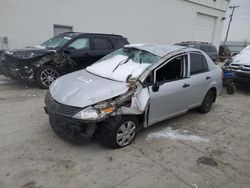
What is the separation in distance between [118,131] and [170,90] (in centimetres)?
132

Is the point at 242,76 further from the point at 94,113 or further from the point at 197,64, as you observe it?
the point at 94,113

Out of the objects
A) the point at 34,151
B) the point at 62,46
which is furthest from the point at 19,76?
the point at 34,151

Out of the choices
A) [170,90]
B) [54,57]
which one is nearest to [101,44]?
[54,57]

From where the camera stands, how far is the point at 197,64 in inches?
194

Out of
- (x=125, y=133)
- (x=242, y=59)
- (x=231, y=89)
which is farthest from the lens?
(x=242, y=59)

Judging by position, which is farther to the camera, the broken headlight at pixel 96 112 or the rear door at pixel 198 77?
the rear door at pixel 198 77

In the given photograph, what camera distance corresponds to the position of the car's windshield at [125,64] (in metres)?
3.91

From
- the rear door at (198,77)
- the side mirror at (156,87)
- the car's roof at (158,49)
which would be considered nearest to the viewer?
the side mirror at (156,87)

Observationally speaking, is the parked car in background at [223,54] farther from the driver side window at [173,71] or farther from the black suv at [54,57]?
the driver side window at [173,71]

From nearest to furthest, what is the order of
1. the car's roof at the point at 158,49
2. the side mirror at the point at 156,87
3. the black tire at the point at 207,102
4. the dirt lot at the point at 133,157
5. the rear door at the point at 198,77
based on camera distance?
the dirt lot at the point at 133,157, the side mirror at the point at 156,87, the car's roof at the point at 158,49, the rear door at the point at 198,77, the black tire at the point at 207,102

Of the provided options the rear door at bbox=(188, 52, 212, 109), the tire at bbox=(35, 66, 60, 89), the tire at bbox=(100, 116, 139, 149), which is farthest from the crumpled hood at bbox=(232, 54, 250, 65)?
the tire at bbox=(35, 66, 60, 89)

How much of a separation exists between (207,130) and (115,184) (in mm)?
2591

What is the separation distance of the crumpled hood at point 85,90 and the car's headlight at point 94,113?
0.30ft

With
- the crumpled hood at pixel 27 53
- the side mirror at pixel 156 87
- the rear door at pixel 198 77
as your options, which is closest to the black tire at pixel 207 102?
the rear door at pixel 198 77
